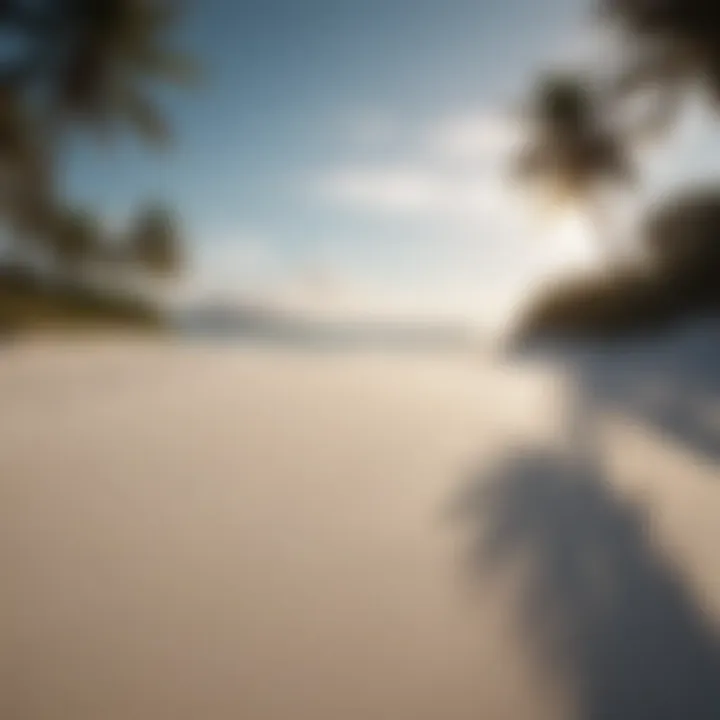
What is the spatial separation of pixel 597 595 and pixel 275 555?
0.90ft

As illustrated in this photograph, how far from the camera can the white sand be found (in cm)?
33

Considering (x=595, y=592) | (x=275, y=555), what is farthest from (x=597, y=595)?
(x=275, y=555)

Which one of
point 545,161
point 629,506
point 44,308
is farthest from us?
point 545,161

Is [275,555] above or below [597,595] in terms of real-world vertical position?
above

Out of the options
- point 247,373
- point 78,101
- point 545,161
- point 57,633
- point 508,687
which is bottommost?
point 508,687

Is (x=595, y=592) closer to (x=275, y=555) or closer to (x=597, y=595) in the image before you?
(x=597, y=595)

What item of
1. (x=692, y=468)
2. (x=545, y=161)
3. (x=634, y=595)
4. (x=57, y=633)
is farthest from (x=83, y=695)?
(x=545, y=161)

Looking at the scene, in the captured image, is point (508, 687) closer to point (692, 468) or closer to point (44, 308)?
point (692, 468)

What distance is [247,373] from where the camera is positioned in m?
0.97

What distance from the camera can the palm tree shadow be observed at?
1.12 feet

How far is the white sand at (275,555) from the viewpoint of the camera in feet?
1.09

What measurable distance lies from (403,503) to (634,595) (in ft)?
0.73

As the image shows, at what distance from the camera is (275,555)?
453 millimetres

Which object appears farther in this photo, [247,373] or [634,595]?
[247,373]
